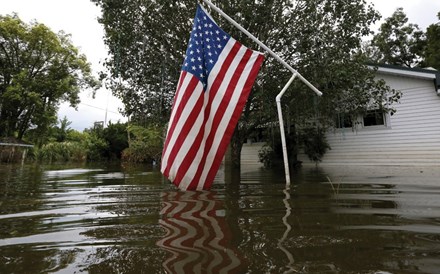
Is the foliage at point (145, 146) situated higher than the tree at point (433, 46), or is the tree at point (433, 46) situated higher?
the tree at point (433, 46)

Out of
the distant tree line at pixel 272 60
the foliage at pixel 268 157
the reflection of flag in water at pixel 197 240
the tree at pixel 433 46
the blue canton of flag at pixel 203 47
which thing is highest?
the tree at pixel 433 46

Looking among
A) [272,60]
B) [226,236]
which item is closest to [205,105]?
[226,236]

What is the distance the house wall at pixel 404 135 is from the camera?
36.0 ft

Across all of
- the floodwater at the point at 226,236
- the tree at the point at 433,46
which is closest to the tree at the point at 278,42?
the floodwater at the point at 226,236

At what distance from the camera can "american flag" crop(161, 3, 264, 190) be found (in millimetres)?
4289

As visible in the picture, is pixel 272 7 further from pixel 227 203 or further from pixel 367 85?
pixel 227 203

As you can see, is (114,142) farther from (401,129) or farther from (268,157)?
(401,129)

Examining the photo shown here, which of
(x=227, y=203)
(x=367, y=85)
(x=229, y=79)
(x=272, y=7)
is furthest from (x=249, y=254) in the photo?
(x=367, y=85)

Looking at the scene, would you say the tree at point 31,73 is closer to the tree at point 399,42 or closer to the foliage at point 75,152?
the foliage at point 75,152

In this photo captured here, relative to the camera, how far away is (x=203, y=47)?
4660 mm

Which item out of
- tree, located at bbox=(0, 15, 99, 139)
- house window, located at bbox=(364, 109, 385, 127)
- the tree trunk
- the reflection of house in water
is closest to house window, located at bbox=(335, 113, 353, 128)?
the reflection of house in water

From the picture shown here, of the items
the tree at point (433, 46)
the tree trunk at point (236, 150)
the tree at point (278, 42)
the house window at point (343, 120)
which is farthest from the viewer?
the tree at point (433, 46)

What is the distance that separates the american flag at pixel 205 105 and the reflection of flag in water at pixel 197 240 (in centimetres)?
92

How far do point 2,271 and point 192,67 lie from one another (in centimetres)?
359
